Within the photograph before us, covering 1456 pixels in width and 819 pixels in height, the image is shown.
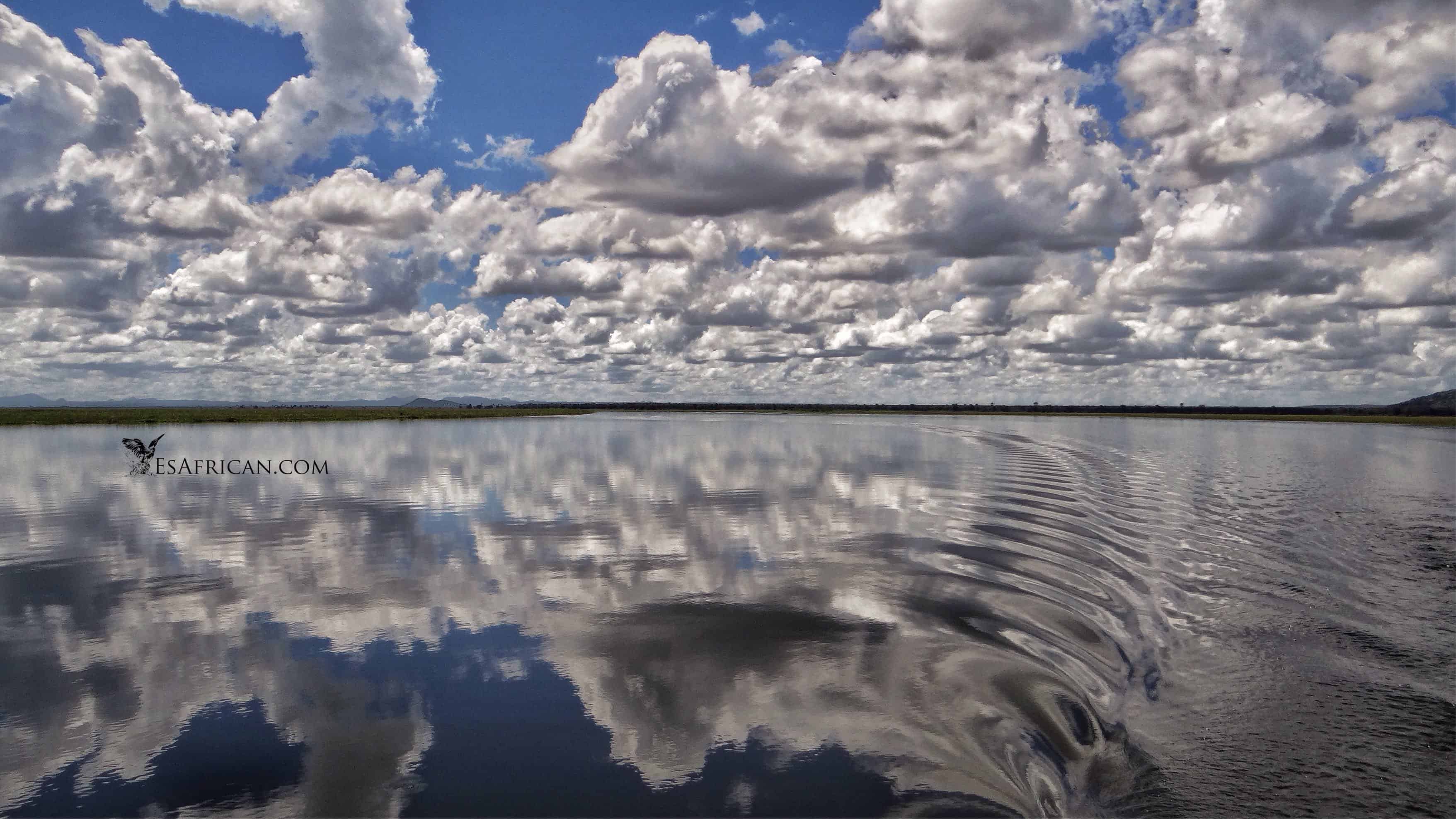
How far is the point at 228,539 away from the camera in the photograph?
24609mm

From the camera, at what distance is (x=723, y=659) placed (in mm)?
13727

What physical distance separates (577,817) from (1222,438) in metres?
112

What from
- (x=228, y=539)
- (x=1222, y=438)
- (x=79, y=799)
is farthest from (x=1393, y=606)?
(x=1222, y=438)

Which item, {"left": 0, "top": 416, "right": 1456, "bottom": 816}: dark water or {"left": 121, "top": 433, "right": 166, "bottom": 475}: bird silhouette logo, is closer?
{"left": 0, "top": 416, "right": 1456, "bottom": 816}: dark water

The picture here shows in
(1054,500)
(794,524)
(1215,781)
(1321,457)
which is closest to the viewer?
(1215,781)

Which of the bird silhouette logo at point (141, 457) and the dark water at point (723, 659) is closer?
the dark water at point (723, 659)

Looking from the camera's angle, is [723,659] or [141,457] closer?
[723,659]

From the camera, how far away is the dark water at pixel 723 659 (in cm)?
971

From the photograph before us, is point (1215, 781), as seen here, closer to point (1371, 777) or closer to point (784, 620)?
point (1371, 777)

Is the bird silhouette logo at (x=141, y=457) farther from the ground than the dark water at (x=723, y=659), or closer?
closer

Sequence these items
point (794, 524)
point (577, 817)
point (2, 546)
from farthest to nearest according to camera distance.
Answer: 1. point (794, 524)
2. point (2, 546)
3. point (577, 817)

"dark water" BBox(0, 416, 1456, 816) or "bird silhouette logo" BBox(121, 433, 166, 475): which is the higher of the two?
"dark water" BBox(0, 416, 1456, 816)

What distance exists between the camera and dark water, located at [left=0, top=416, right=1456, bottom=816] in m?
9.71

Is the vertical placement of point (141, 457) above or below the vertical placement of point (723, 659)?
below
